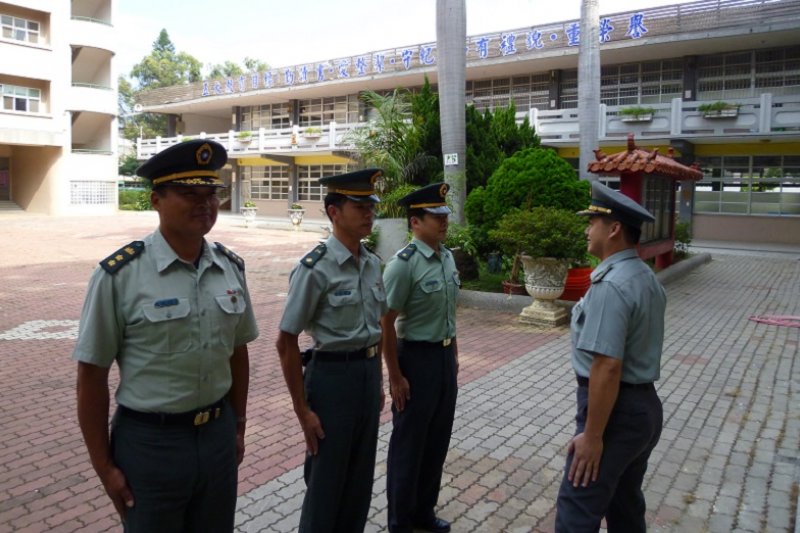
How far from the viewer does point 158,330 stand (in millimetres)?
1933

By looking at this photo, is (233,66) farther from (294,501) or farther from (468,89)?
(294,501)

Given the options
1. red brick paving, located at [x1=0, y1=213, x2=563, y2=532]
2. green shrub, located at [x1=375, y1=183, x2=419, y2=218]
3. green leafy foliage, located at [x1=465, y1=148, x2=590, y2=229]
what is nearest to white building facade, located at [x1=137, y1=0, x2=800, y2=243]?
green shrub, located at [x1=375, y1=183, x2=419, y2=218]

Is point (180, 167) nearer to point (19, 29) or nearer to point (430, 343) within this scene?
point (430, 343)

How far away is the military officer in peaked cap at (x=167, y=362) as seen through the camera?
74.7 inches

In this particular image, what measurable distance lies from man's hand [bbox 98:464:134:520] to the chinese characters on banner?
18.8m

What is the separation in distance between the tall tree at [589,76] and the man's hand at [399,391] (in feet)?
33.3

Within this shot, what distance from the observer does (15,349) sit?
6574 millimetres

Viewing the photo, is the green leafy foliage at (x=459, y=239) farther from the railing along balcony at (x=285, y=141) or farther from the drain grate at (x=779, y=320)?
the railing along balcony at (x=285, y=141)

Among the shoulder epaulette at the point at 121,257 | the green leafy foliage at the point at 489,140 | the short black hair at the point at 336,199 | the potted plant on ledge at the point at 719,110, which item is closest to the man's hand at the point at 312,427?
the short black hair at the point at 336,199

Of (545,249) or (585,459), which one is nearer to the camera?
(585,459)

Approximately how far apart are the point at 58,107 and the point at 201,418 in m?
32.6

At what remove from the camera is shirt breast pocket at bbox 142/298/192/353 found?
1.92m

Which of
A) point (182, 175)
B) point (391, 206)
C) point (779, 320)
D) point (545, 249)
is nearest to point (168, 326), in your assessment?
point (182, 175)

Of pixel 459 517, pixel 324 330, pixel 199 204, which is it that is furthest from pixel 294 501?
pixel 199 204
